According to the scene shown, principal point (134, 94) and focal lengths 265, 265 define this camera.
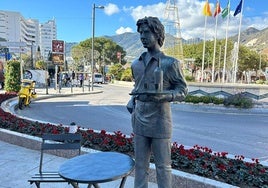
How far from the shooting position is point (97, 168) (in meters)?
2.69

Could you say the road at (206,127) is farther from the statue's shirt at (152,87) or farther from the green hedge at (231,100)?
the statue's shirt at (152,87)

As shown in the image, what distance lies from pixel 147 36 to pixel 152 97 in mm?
610

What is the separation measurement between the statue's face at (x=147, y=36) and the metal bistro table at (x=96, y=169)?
4.11ft

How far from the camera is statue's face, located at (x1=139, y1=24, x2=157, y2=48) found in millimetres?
2572

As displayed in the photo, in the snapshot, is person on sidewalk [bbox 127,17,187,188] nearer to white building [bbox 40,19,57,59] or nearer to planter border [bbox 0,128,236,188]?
planter border [bbox 0,128,236,188]

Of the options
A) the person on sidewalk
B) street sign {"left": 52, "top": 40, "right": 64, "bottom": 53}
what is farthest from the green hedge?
street sign {"left": 52, "top": 40, "right": 64, "bottom": 53}

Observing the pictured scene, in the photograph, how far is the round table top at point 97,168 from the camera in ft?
8.10

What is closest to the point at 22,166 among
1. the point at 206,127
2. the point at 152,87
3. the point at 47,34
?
the point at 152,87

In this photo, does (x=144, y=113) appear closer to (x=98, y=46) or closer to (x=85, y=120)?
(x=85, y=120)

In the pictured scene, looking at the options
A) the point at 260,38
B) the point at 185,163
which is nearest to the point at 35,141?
the point at 185,163

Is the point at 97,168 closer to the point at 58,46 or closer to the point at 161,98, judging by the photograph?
the point at 161,98

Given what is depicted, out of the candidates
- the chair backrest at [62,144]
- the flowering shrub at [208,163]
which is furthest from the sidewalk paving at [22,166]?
the chair backrest at [62,144]

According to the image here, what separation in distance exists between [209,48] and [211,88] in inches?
1818

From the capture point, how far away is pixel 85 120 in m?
10.3
